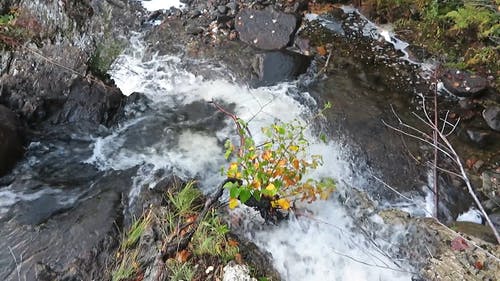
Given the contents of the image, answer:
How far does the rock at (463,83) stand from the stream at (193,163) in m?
1.07

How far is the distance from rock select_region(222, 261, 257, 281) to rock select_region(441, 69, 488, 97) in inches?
181

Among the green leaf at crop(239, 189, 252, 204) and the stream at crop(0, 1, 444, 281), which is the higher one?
the green leaf at crop(239, 189, 252, 204)

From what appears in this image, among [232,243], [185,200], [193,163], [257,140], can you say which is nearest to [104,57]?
[193,163]

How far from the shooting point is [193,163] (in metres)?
5.39

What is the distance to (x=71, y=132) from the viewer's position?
5.76 m

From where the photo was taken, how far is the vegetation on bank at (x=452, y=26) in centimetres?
648

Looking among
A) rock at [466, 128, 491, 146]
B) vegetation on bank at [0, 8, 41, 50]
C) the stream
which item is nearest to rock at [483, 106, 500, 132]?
rock at [466, 128, 491, 146]

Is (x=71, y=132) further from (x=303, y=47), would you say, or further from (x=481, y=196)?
(x=481, y=196)

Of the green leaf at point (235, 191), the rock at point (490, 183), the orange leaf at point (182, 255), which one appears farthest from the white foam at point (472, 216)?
the orange leaf at point (182, 255)

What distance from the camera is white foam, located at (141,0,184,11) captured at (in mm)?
8250

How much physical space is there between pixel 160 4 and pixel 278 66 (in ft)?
10.4

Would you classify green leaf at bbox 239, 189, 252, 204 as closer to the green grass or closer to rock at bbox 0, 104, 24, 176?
the green grass

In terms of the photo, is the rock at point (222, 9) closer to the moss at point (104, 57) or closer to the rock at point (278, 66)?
the rock at point (278, 66)

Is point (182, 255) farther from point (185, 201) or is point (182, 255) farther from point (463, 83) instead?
point (463, 83)
